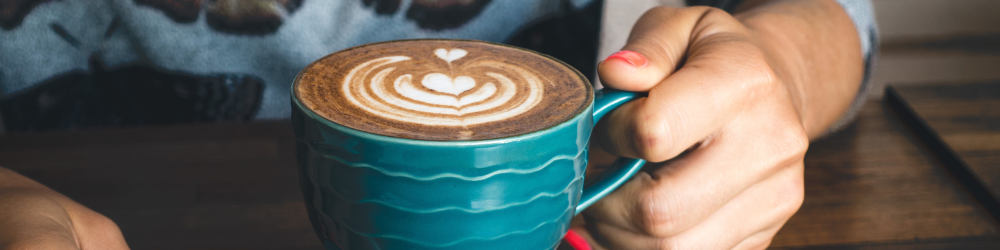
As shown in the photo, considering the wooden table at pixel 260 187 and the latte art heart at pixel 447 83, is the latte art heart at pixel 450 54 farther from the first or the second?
the wooden table at pixel 260 187

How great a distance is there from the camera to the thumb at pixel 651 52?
0.53m

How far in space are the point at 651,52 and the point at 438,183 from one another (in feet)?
1.02

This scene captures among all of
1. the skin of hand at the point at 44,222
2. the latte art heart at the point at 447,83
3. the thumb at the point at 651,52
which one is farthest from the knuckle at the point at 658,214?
the skin of hand at the point at 44,222

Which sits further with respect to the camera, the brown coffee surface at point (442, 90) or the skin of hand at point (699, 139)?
the skin of hand at point (699, 139)

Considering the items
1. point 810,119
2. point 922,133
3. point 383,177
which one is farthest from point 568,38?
point 383,177

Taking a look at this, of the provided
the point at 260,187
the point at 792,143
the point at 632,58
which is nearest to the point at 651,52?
the point at 632,58

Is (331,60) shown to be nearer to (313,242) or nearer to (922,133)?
(313,242)

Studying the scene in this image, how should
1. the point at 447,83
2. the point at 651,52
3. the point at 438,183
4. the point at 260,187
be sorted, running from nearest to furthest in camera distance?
the point at 438,183 < the point at 447,83 < the point at 651,52 < the point at 260,187

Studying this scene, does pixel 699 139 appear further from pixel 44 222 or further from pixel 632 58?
pixel 44 222

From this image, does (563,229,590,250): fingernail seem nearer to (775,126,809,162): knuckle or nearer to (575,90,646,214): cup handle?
(575,90,646,214): cup handle

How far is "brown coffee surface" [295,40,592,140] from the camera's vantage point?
0.41 metres

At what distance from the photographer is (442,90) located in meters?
0.49

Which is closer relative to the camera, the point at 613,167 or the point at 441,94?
the point at 441,94

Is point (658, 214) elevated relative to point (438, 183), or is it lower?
lower
